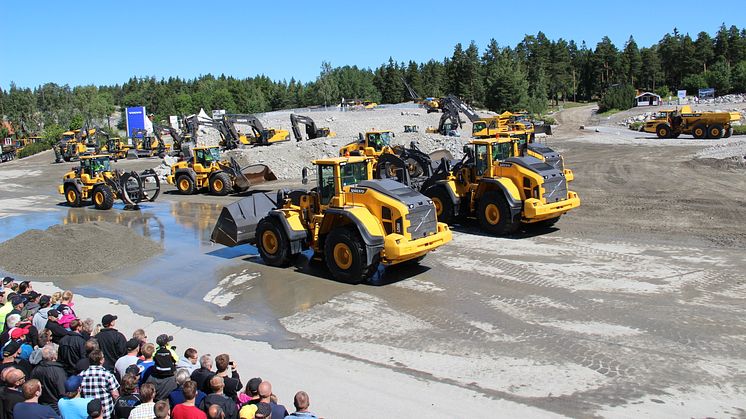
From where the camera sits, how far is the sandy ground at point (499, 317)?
7234 mm

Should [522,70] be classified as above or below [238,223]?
above

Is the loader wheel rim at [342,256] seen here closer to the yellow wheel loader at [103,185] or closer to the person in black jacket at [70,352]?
the person in black jacket at [70,352]

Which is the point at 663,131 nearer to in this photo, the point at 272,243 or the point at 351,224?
the point at 272,243

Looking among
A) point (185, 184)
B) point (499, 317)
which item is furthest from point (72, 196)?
point (499, 317)

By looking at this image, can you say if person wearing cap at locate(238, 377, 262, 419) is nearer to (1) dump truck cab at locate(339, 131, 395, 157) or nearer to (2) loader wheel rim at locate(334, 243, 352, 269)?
(2) loader wheel rim at locate(334, 243, 352, 269)

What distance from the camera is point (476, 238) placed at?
1530 centimetres

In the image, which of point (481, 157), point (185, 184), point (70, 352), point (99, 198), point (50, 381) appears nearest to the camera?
point (50, 381)

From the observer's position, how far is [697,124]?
38.4 meters

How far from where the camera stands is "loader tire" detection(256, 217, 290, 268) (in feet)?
43.1

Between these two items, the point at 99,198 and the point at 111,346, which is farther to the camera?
the point at 99,198

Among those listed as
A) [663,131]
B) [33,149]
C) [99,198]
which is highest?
[33,149]

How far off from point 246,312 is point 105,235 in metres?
7.03

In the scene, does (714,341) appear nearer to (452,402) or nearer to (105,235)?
(452,402)

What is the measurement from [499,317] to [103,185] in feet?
63.3
